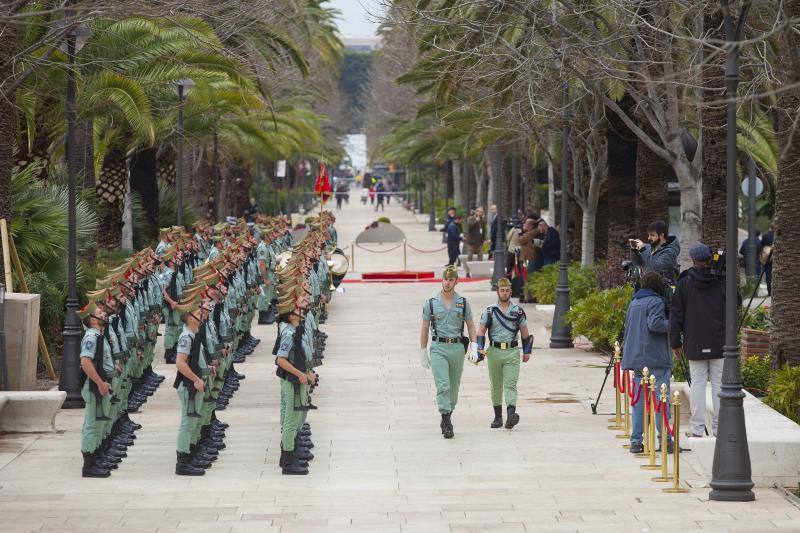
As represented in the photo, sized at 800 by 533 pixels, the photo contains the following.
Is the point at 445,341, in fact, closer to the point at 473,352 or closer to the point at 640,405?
the point at 473,352

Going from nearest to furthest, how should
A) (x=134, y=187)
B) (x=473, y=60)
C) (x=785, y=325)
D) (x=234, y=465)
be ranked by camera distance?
(x=234, y=465)
(x=785, y=325)
(x=473, y=60)
(x=134, y=187)

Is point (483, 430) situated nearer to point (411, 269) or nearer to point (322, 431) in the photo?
point (322, 431)

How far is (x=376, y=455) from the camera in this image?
1443cm

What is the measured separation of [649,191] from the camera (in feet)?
79.4

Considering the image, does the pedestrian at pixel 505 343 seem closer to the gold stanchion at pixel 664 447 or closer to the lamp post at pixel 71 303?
the gold stanchion at pixel 664 447

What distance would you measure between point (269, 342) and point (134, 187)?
524 inches

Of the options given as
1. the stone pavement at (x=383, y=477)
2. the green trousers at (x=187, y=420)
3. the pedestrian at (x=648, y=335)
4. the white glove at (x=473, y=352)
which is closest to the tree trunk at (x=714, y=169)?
the stone pavement at (x=383, y=477)

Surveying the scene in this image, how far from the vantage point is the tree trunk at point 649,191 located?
24125 millimetres

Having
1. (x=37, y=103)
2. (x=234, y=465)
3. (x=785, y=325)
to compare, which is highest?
(x=37, y=103)

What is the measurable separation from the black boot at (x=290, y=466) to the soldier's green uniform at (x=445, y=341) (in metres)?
2.25

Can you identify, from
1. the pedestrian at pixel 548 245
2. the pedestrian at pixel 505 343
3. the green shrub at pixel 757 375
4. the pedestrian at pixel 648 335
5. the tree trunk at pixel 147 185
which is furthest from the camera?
the tree trunk at pixel 147 185

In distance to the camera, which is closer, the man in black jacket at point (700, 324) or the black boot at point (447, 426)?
the man in black jacket at point (700, 324)

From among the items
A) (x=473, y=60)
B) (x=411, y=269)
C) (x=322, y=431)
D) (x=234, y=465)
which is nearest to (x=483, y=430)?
(x=322, y=431)

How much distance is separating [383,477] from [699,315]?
337 cm
